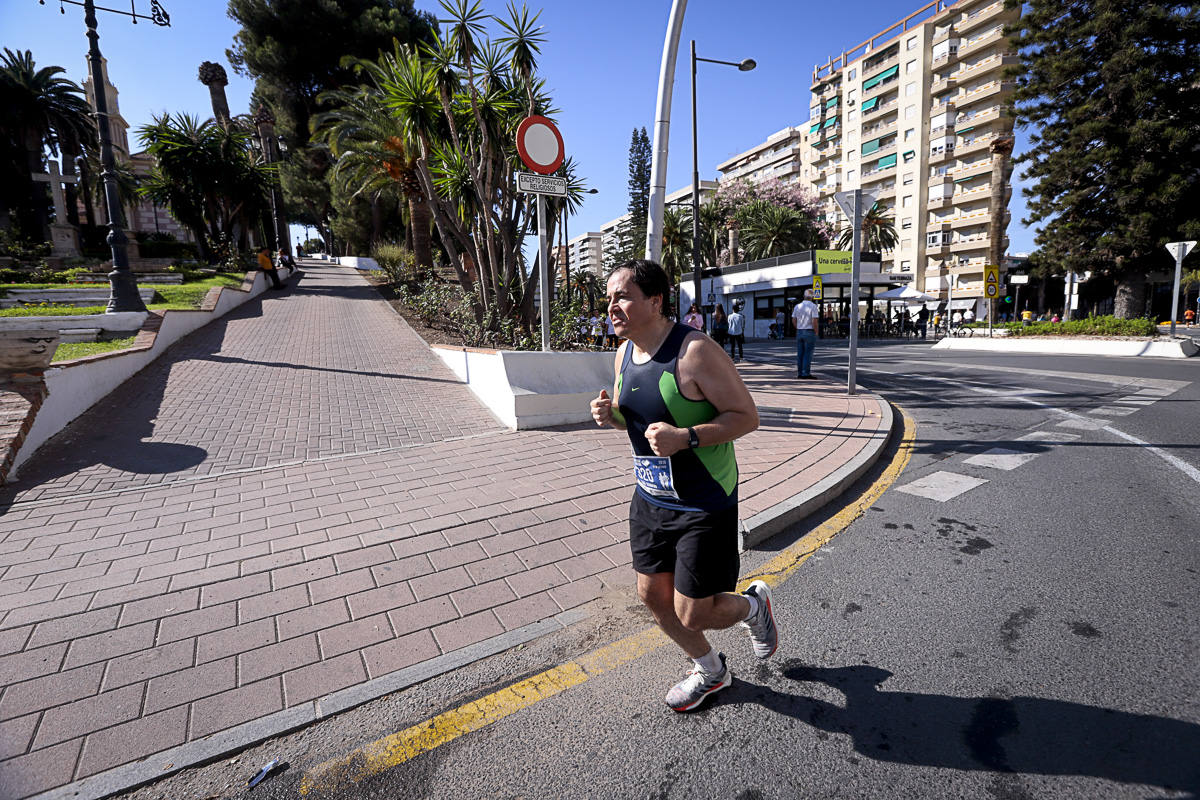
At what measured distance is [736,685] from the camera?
96.0 inches

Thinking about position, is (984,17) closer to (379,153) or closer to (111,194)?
(379,153)

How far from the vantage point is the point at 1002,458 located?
217 inches

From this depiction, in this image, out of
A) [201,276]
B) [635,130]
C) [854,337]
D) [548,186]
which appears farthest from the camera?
[635,130]

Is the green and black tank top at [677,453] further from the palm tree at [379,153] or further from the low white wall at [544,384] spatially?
the palm tree at [379,153]

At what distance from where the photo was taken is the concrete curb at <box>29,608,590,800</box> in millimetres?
1958

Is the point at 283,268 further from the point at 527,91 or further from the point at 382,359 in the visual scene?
the point at 527,91

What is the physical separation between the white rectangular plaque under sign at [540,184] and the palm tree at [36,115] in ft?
152

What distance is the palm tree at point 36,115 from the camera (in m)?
33.6

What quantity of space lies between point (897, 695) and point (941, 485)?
309 centimetres

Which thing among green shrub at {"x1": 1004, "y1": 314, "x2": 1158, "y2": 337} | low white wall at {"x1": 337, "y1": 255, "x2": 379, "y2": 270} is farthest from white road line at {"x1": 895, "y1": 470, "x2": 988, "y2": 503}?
low white wall at {"x1": 337, "y1": 255, "x2": 379, "y2": 270}

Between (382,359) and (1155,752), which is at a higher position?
(382,359)

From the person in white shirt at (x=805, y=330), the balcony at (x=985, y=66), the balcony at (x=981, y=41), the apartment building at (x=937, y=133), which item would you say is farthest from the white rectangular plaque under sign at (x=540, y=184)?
the balcony at (x=981, y=41)

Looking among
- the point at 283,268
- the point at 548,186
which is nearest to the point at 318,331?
the point at 548,186

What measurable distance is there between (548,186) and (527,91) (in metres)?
4.07
